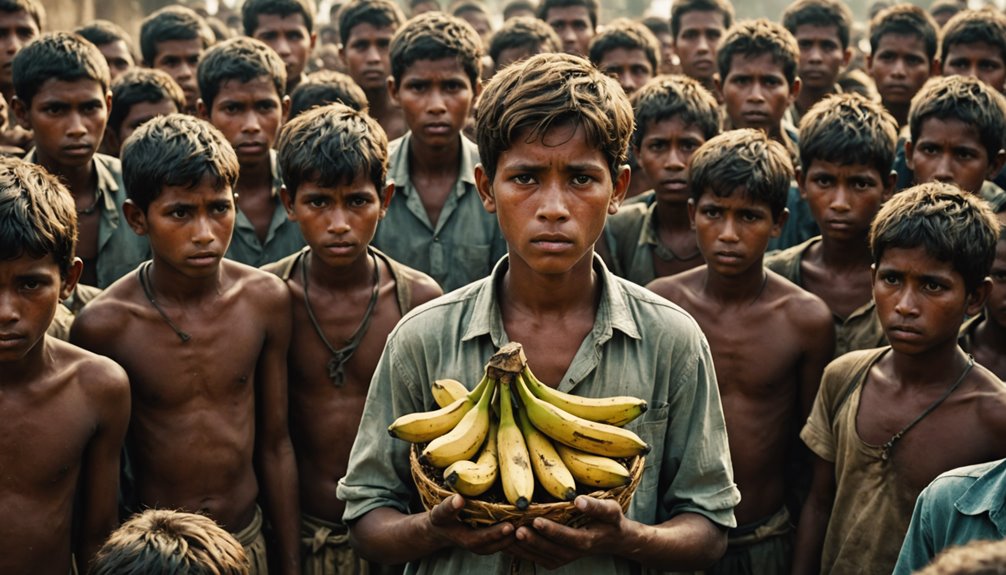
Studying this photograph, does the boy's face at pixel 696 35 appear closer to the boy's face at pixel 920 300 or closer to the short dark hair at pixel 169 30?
the short dark hair at pixel 169 30

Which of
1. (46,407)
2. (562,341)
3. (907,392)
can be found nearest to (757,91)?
(907,392)

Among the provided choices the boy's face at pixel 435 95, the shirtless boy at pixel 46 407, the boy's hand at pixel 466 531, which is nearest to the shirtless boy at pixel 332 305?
the shirtless boy at pixel 46 407

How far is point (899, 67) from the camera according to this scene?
755 centimetres

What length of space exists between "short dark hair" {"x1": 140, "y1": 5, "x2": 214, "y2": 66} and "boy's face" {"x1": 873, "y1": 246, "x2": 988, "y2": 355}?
538cm

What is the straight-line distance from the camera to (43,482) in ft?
11.1

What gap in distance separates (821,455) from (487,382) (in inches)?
76.2

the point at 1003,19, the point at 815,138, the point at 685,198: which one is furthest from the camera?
the point at 1003,19

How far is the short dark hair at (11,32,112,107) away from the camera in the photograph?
529 cm

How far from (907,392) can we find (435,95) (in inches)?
114

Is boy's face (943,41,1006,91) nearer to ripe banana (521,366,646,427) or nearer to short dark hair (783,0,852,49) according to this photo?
short dark hair (783,0,852,49)

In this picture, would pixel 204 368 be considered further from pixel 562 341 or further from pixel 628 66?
pixel 628 66

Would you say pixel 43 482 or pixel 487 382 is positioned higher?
pixel 487 382

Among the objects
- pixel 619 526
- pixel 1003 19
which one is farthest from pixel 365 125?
pixel 1003 19

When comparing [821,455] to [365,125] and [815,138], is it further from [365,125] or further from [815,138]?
[365,125]
